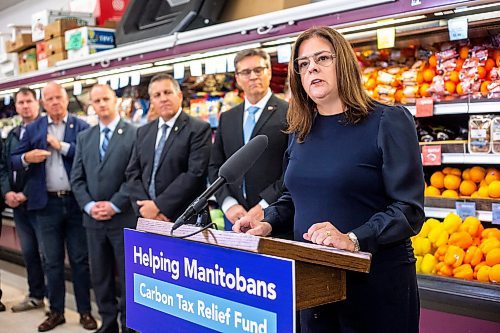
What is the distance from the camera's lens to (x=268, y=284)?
4.40 feet

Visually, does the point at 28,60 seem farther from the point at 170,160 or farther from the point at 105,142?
the point at 170,160

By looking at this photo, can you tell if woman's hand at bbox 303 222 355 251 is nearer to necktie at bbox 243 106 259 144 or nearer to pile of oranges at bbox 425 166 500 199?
pile of oranges at bbox 425 166 500 199

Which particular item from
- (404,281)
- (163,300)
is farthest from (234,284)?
(404,281)

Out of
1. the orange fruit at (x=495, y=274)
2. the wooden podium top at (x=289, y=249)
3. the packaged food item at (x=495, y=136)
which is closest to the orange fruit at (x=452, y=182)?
the packaged food item at (x=495, y=136)

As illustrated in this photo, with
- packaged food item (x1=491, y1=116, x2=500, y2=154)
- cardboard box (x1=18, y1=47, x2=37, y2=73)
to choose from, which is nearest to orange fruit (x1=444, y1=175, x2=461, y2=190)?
packaged food item (x1=491, y1=116, x2=500, y2=154)

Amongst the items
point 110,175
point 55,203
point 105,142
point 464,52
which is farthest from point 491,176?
point 55,203

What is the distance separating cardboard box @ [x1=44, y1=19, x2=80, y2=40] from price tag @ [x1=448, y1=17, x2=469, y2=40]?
410cm

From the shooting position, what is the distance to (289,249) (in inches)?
54.7

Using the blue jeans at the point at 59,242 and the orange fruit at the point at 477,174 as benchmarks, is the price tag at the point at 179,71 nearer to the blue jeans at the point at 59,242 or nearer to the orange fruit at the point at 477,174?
the blue jeans at the point at 59,242

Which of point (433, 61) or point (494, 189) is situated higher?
point (433, 61)

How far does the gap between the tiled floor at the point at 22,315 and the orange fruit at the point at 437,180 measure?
2770 mm

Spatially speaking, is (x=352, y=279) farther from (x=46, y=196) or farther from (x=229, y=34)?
(x=46, y=196)

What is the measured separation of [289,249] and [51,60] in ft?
16.9

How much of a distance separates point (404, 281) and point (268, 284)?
2.12 ft
